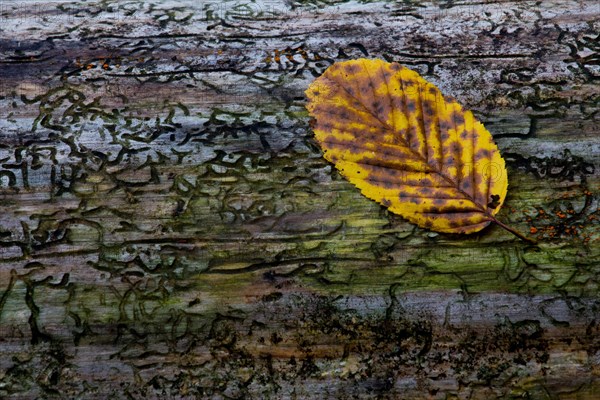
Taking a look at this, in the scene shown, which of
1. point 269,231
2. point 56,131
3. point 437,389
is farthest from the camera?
point 56,131

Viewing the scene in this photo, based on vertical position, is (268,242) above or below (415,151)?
below

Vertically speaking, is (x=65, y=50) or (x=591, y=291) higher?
(x=65, y=50)

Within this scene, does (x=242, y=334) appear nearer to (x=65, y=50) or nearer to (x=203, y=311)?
(x=203, y=311)

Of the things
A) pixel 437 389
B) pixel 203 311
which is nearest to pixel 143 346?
pixel 203 311
